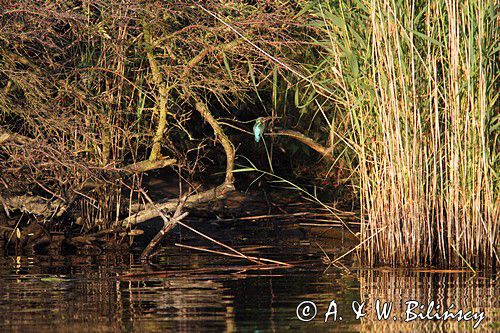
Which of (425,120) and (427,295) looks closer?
(427,295)

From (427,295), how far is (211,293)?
57.3 inches

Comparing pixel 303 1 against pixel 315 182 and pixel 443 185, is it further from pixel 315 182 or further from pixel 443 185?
pixel 315 182

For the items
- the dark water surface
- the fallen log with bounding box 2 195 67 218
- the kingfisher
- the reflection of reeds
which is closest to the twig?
Answer: the dark water surface

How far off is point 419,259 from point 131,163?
361 centimetres

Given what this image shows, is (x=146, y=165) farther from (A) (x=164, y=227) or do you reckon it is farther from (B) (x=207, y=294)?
(B) (x=207, y=294)

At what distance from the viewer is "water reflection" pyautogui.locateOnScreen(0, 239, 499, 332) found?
19.4 ft

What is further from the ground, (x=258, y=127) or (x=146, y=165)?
(x=258, y=127)

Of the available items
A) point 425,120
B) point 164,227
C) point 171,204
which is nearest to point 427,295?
point 425,120

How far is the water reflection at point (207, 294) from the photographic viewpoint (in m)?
5.92

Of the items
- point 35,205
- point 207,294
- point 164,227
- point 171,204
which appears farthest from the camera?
point 171,204

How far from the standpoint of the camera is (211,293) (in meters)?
7.07

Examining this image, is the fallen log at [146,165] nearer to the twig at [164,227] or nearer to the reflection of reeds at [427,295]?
the twig at [164,227]

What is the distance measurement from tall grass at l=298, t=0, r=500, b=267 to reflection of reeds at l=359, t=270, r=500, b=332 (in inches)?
13.2

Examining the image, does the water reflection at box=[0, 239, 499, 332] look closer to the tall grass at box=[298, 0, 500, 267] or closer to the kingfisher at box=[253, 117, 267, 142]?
the tall grass at box=[298, 0, 500, 267]
